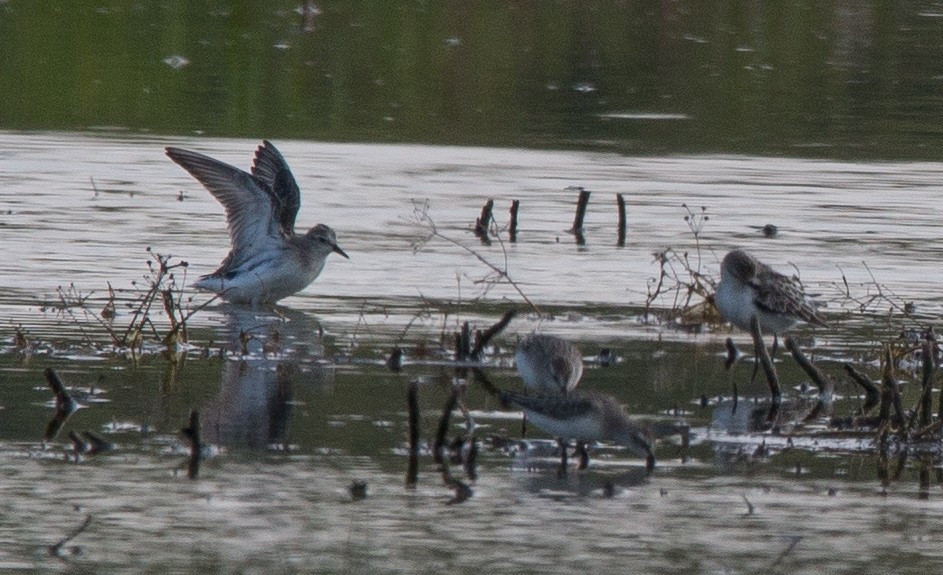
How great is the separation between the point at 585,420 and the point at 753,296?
8.51 feet

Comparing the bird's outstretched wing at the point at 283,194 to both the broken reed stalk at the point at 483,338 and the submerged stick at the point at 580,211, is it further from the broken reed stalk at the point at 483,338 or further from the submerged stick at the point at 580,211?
the broken reed stalk at the point at 483,338

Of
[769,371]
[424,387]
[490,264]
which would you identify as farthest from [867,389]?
[490,264]

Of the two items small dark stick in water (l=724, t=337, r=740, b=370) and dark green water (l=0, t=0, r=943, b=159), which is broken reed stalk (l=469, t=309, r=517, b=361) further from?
dark green water (l=0, t=0, r=943, b=159)

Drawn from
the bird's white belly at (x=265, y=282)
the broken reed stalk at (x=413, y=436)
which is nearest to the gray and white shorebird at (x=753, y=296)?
the broken reed stalk at (x=413, y=436)

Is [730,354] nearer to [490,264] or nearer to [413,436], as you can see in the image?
[490,264]

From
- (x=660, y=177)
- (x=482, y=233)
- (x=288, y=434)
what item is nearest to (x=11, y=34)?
(x=660, y=177)

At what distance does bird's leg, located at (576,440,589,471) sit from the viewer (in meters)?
7.65

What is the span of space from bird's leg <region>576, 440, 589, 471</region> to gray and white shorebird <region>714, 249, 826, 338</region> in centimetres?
222

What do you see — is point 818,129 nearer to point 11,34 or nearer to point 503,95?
point 503,95

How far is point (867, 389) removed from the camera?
873cm

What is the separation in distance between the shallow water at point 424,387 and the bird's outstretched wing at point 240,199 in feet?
1.29

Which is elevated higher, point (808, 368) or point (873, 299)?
point (873, 299)

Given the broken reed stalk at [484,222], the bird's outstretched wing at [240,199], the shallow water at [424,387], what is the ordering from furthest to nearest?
1. the broken reed stalk at [484,222]
2. the bird's outstretched wing at [240,199]
3. the shallow water at [424,387]

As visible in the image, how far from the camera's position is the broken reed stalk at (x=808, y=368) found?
28.8 feet
